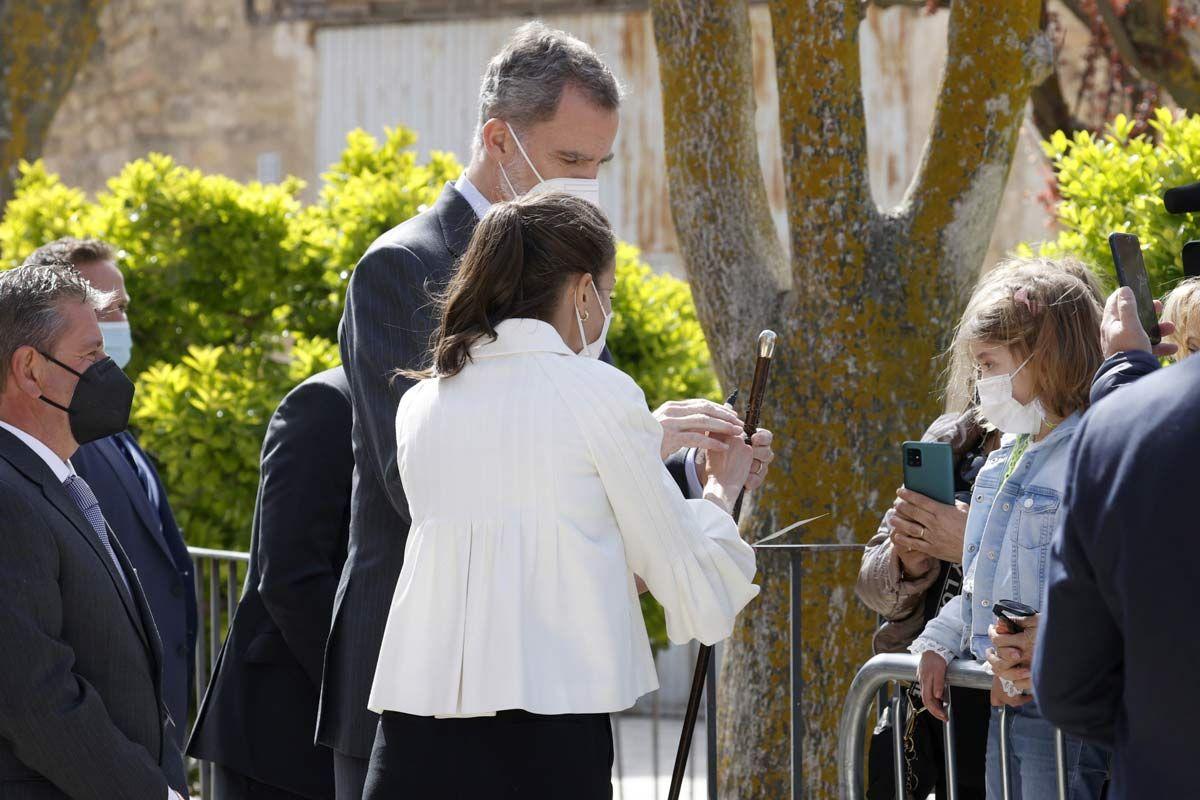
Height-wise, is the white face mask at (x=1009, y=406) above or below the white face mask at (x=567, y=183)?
below

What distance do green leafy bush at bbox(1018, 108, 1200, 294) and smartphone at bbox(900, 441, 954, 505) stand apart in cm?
132

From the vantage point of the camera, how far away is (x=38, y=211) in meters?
8.05

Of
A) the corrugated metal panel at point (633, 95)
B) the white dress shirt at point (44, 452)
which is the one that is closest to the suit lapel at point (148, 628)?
the white dress shirt at point (44, 452)

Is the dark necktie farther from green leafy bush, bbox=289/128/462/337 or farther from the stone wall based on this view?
the stone wall

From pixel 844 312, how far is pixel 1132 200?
2.99ft

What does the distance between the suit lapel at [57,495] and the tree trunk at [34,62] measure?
312 inches

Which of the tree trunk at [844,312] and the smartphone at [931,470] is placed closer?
the smartphone at [931,470]

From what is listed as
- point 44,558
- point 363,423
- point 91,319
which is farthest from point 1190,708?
point 91,319

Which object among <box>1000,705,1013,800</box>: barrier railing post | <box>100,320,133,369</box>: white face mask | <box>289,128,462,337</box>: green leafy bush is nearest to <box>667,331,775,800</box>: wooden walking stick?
<box>1000,705,1013,800</box>: barrier railing post

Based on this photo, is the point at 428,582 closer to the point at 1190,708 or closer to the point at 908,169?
the point at 1190,708

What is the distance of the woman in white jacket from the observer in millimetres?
2566

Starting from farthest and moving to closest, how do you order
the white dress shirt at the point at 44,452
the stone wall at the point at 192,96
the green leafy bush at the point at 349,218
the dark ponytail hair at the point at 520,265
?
the stone wall at the point at 192,96 → the green leafy bush at the point at 349,218 → the white dress shirt at the point at 44,452 → the dark ponytail hair at the point at 520,265

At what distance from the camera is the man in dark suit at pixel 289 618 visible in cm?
372

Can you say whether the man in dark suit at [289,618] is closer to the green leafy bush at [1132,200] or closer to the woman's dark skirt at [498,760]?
the woman's dark skirt at [498,760]
